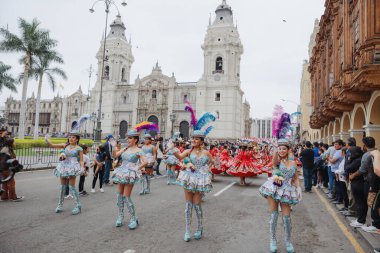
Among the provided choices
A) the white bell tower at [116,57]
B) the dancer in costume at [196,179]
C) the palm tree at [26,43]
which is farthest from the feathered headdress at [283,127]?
the white bell tower at [116,57]

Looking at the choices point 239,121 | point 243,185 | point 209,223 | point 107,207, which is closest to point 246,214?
point 209,223

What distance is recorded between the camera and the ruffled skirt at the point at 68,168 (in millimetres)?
6969

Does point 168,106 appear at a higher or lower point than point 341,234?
higher

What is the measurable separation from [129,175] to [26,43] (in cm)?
3352

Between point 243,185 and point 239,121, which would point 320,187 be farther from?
point 239,121

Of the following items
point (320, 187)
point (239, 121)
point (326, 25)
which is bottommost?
point (320, 187)

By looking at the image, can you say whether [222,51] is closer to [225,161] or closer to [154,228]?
[225,161]

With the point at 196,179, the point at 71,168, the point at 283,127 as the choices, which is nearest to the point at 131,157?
the point at 196,179

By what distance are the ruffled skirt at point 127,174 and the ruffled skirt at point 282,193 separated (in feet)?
8.64

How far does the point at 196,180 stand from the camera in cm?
535

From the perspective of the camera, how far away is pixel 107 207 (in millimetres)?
7715

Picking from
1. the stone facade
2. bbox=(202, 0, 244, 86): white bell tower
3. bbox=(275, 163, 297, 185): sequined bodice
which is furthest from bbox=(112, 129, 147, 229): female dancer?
the stone facade

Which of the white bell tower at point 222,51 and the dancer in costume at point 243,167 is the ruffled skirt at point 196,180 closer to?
the dancer in costume at point 243,167

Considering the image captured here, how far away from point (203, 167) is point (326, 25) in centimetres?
2246
